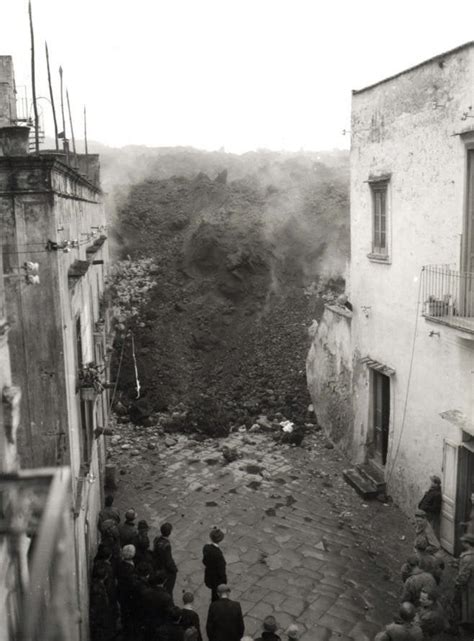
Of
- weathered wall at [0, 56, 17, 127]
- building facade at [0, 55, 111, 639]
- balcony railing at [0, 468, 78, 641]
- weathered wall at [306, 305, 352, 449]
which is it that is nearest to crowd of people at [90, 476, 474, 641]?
building facade at [0, 55, 111, 639]

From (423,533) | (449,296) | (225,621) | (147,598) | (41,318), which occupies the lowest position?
(225,621)

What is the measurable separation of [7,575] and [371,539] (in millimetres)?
7966

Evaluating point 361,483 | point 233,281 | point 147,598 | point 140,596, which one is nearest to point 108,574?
point 140,596

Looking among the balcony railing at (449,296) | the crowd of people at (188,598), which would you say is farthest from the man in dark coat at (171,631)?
the balcony railing at (449,296)

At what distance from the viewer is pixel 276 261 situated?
82.3 feet

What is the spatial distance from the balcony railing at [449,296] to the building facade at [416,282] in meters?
0.02

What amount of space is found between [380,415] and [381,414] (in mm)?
42

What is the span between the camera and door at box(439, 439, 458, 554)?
32.5 feet

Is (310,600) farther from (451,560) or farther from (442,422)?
(442,422)

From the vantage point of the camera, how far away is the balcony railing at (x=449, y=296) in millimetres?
9562

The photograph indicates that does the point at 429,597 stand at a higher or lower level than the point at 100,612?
higher

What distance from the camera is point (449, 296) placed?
9922 millimetres

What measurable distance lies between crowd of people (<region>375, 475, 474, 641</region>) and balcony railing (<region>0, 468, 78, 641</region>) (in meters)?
3.85

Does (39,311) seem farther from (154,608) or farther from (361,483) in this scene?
(361,483)
